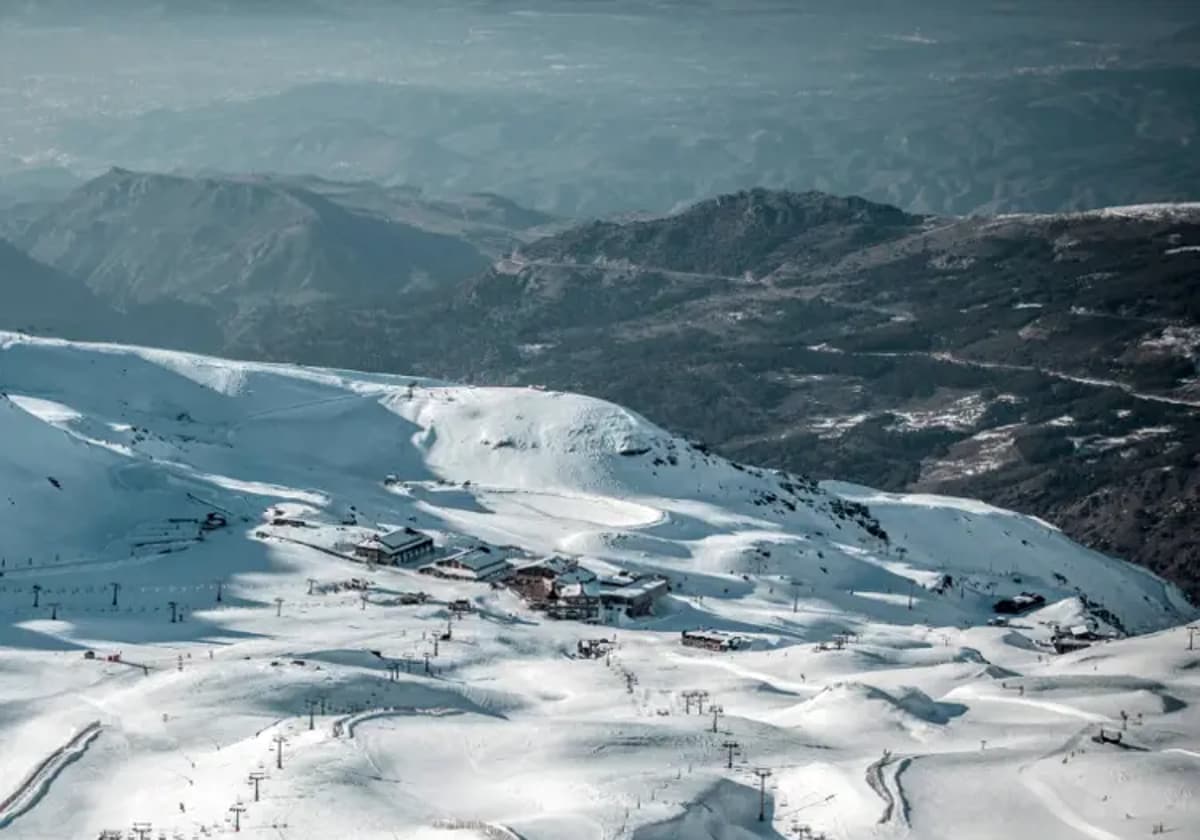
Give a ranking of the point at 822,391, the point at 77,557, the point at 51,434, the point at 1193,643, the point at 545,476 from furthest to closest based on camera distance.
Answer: the point at 822,391 < the point at 545,476 < the point at 51,434 < the point at 77,557 < the point at 1193,643

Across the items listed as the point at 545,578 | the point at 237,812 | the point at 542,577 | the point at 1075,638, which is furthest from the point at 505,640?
the point at 237,812

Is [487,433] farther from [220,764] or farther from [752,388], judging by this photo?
[752,388]

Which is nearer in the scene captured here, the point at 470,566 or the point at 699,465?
the point at 470,566

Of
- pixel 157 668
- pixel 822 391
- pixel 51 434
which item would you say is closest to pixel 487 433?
pixel 51 434

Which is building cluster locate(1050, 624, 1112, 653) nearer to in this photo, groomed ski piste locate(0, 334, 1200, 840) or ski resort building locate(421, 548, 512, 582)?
groomed ski piste locate(0, 334, 1200, 840)

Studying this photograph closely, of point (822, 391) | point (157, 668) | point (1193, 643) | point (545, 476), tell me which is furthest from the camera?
point (822, 391)

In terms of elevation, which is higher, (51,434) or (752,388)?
(51,434)
